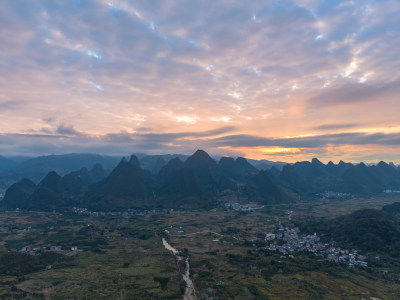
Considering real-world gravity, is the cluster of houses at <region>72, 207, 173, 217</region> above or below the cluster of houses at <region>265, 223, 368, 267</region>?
below

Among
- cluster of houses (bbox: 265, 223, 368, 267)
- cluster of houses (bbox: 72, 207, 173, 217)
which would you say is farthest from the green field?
cluster of houses (bbox: 72, 207, 173, 217)

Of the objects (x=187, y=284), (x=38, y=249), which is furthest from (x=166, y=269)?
(x=38, y=249)

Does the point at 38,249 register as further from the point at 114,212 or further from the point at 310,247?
the point at 310,247

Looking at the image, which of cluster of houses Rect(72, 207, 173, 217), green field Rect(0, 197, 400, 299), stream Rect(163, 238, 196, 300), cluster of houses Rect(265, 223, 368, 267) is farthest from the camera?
cluster of houses Rect(72, 207, 173, 217)

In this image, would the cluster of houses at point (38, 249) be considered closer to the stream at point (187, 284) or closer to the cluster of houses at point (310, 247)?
the stream at point (187, 284)

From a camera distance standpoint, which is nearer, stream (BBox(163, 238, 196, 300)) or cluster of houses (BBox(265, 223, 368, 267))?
stream (BBox(163, 238, 196, 300))

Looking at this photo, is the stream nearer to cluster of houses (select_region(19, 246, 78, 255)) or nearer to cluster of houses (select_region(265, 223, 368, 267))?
cluster of houses (select_region(265, 223, 368, 267))

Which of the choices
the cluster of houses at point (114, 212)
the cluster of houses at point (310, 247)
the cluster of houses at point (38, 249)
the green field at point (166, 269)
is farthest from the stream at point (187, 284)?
the cluster of houses at point (114, 212)

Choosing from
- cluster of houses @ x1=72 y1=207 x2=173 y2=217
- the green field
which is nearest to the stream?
the green field

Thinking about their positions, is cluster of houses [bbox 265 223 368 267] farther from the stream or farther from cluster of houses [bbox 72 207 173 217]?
cluster of houses [bbox 72 207 173 217]

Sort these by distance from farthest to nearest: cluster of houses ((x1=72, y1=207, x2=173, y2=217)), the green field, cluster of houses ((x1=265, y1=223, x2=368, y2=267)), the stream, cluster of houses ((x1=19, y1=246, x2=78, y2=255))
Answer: cluster of houses ((x1=72, y1=207, x2=173, y2=217)) < cluster of houses ((x1=19, y1=246, x2=78, y2=255)) < cluster of houses ((x1=265, y1=223, x2=368, y2=267)) < the green field < the stream
